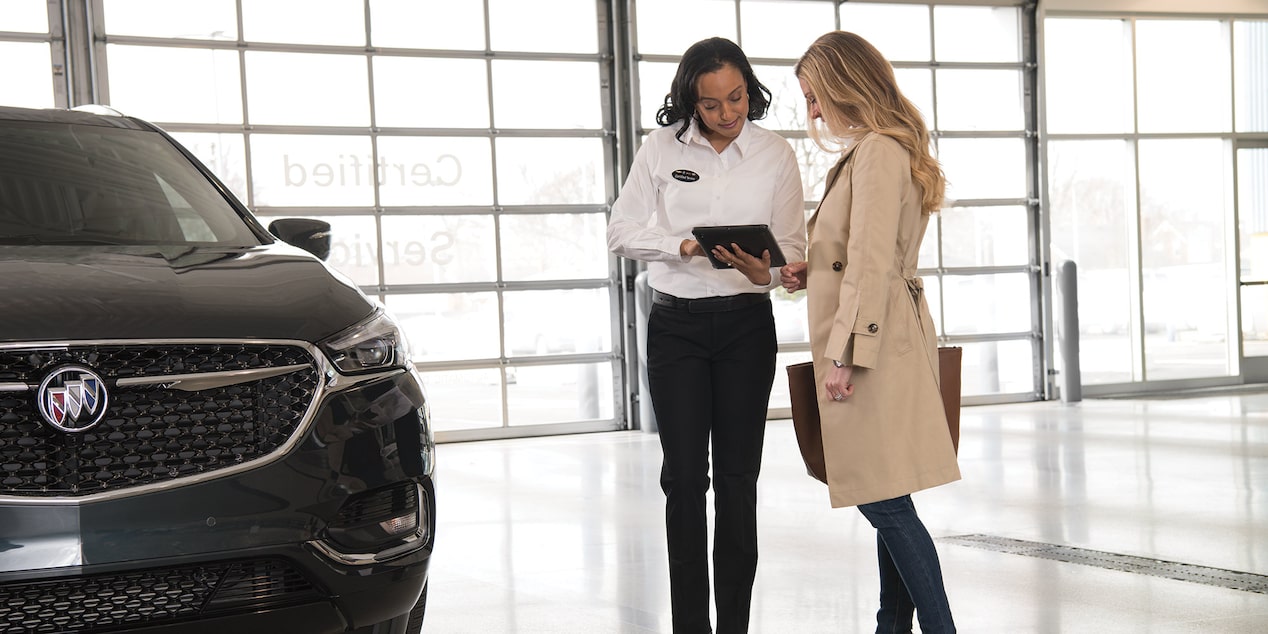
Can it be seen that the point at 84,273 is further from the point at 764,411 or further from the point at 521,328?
the point at 521,328

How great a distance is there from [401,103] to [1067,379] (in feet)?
23.5

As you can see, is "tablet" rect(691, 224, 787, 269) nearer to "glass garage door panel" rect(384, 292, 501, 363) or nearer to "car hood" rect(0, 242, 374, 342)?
"car hood" rect(0, 242, 374, 342)

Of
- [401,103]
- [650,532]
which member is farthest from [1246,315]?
[650,532]

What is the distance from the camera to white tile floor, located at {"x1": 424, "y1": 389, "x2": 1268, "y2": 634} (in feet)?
12.0

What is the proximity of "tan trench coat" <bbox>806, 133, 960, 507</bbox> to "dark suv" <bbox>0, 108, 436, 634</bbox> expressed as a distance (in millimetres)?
976

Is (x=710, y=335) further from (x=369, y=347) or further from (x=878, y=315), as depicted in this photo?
(x=369, y=347)

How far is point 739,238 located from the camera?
112 inches

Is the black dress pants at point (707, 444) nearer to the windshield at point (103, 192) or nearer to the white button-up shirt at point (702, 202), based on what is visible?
the white button-up shirt at point (702, 202)

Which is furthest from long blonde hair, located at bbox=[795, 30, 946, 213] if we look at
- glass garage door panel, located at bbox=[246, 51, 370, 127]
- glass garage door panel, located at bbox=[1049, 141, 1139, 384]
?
glass garage door panel, located at bbox=[1049, 141, 1139, 384]

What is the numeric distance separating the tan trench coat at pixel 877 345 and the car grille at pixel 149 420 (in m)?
1.23

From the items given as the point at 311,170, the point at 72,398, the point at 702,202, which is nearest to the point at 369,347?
the point at 72,398

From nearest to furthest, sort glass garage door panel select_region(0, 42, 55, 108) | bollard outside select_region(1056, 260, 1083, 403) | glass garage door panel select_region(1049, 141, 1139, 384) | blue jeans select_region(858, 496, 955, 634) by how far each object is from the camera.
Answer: blue jeans select_region(858, 496, 955, 634) → glass garage door panel select_region(0, 42, 55, 108) → bollard outside select_region(1056, 260, 1083, 403) → glass garage door panel select_region(1049, 141, 1139, 384)

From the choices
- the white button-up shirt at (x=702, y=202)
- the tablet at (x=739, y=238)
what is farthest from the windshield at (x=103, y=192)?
the tablet at (x=739, y=238)

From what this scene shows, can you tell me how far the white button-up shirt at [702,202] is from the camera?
10.2 ft
